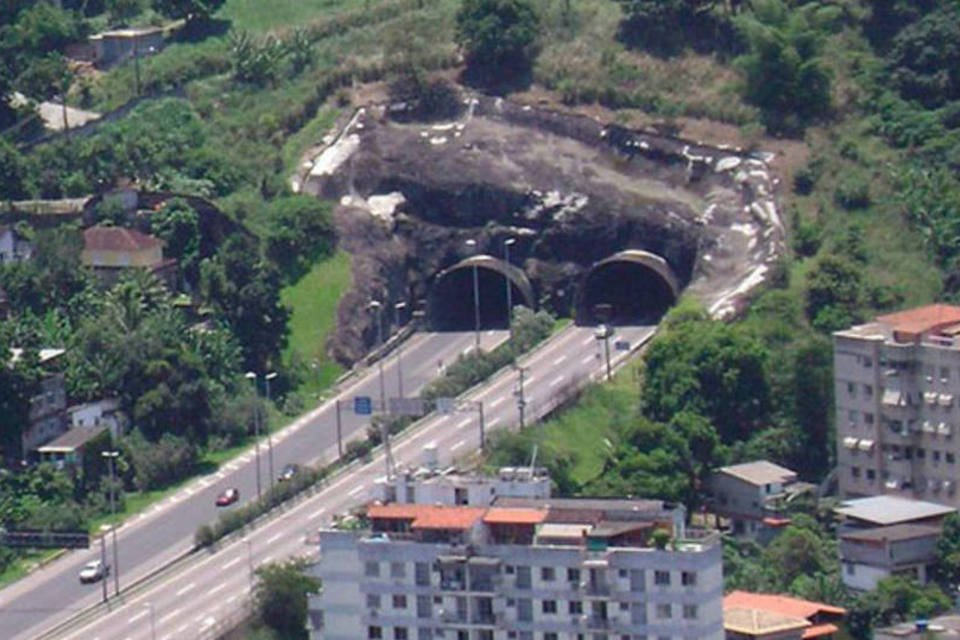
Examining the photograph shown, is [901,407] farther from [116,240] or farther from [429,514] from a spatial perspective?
[116,240]

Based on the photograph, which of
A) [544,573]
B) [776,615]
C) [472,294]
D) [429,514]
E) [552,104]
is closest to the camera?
[544,573]

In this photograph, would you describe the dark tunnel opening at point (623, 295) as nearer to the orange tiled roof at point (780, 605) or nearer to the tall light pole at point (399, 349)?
the tall light pole at point (399, 349)

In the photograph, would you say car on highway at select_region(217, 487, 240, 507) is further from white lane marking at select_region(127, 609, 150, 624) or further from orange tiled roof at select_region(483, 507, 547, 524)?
orange tiled roof at select_region(483, 507, 547, 524)

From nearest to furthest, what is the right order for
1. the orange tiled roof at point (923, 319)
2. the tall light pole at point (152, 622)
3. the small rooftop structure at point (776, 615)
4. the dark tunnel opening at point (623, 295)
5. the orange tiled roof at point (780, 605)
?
the small rooftop structure at point (776, 615), the orange tiled roof at point (780, 605), the tall light pole at point (152, 622), the orange tiled roof at point (923, 319), the dark tunnel opening at point (623, 295)

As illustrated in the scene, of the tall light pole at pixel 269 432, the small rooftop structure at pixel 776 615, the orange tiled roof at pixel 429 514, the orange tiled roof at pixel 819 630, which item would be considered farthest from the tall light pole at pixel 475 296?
the orange tiled roof at pixel 429 514

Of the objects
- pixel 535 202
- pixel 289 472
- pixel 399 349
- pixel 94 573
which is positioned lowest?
pixel 94 573

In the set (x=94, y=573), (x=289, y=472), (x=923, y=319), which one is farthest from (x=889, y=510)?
(x=94, y=573)

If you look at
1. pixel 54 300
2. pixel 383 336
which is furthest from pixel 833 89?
pixel 54 300
